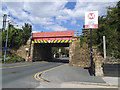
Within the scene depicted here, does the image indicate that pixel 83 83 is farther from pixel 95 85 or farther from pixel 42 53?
pixel 42 53

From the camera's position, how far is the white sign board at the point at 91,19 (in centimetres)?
899

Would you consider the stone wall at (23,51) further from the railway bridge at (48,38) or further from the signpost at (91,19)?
the signpost at (91,19)

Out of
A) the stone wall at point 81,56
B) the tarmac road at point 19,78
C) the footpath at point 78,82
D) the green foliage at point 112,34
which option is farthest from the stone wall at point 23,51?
the footpath at point 78,82

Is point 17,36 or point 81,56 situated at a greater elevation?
point 17,36

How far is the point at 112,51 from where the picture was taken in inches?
415

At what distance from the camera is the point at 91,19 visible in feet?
29.9

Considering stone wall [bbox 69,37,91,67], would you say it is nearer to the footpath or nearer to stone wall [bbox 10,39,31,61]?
the footpath

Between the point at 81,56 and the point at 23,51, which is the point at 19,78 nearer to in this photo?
the point at 81,56

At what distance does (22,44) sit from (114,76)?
22.3 m

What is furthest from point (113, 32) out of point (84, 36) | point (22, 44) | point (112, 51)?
point (22, 44)

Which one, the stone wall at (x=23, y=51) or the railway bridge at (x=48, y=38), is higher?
the railway bridge at (x=48, y=38)

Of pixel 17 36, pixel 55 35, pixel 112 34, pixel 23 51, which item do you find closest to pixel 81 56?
pixel 112 34

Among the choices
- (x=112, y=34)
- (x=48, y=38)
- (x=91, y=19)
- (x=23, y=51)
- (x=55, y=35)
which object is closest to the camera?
(x=91, y=19)

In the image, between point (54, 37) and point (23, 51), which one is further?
point (23, 51)
